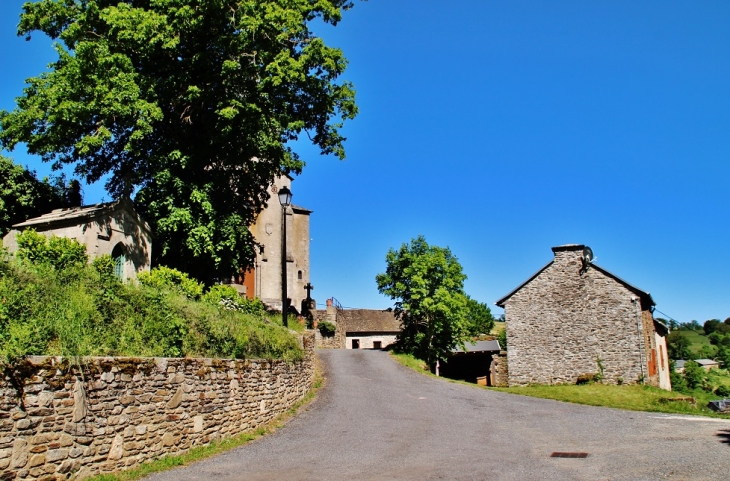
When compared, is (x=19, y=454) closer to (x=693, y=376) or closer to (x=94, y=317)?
(x=94, y=317)

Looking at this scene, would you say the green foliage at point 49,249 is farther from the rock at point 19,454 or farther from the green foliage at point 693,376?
the green foliage at point 693,376

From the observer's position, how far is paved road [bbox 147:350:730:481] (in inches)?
365

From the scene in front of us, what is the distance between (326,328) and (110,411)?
95.9ft

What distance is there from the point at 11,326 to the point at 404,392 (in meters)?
14.1

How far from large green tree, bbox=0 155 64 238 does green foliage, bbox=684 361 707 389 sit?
48.0m

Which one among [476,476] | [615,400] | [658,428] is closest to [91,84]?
[476,476]

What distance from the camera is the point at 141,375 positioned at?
9.30m

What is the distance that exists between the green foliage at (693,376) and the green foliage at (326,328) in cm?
3049

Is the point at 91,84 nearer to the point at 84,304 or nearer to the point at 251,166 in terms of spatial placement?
the point at 251,166

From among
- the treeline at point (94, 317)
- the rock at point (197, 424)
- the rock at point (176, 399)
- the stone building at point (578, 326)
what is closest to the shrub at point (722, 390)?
the stone building at point (578, 326)

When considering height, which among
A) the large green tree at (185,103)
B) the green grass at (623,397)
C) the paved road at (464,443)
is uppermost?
the large green tree at (185,103)

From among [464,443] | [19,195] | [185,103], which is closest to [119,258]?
[19,195]

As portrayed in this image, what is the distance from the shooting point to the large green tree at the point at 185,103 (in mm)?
18438

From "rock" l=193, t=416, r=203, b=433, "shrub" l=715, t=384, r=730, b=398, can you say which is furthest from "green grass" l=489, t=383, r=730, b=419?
"shrub" l=715, t=384, r=730, b=398
